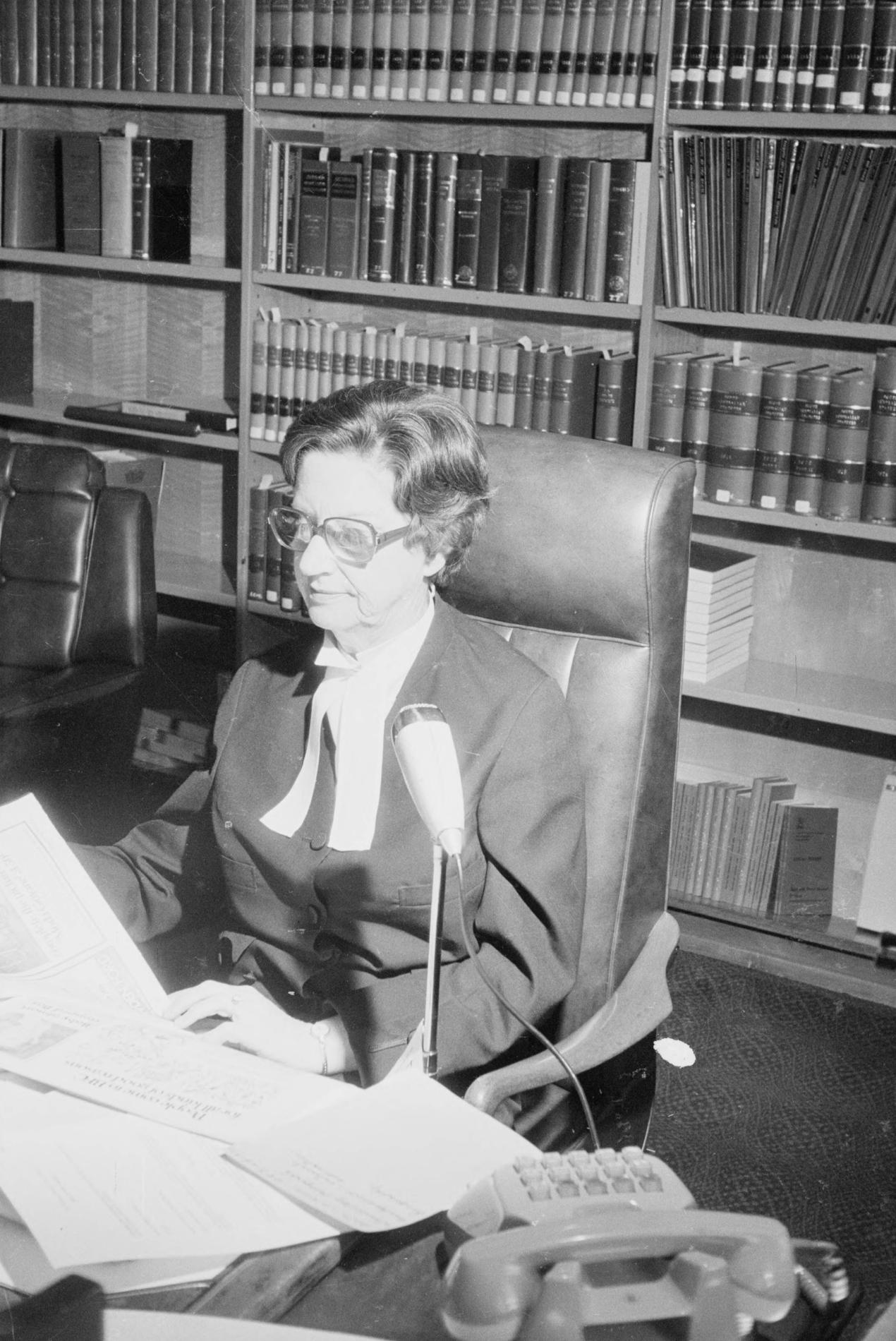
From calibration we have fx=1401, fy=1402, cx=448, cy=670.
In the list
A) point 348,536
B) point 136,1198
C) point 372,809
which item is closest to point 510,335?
point 348,536

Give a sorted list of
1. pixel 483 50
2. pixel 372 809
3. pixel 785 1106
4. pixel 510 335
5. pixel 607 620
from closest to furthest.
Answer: pixel 372 809
pixel 607 620
pixel 785 1106
pixel 483 50
pixel 510 335

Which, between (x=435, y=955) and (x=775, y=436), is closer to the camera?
(x=435, y=955)

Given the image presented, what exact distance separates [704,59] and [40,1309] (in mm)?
2416

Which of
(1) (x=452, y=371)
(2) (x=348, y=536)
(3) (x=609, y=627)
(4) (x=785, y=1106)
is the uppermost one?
(1) (x=452, y=371)

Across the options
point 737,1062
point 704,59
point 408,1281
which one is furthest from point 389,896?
point 704,59

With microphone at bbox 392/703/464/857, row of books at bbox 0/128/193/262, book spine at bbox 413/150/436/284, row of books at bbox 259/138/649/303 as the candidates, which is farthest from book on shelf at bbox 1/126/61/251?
microphone at bbox 392/703/464/857

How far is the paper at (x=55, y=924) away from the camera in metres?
1.27

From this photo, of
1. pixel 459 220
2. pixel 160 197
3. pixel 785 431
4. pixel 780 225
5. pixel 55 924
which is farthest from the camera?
pixel 160 197

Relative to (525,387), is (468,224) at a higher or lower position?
higher

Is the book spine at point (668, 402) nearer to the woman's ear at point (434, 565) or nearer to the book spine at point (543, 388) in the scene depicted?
the book spine at point (543, 388)

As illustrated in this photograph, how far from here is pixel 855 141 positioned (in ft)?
8.63

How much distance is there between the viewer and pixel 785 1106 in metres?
2.31

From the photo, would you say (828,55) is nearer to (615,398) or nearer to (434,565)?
(615,398)

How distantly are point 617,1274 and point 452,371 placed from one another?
240 cm
